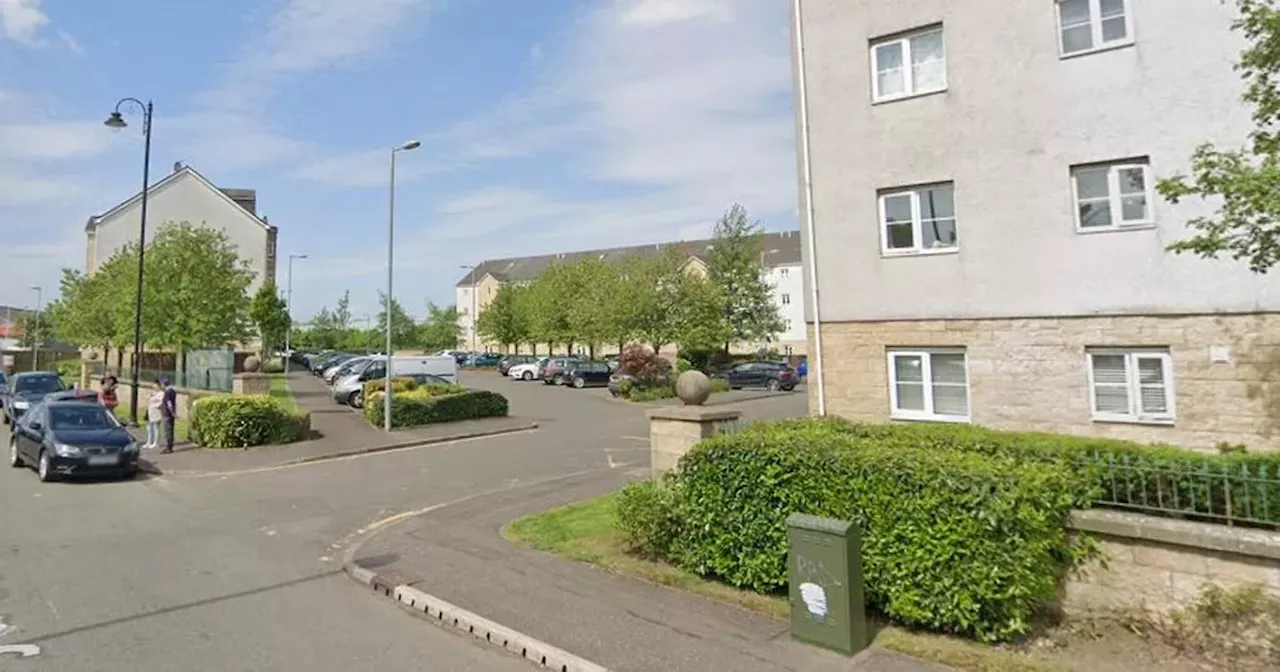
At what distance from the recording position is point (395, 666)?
5.30 m

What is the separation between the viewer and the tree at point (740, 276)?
186 ft

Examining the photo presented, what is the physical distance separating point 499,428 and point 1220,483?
60.9 feet

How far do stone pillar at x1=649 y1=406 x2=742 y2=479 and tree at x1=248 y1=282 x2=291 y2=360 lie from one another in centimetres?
5072

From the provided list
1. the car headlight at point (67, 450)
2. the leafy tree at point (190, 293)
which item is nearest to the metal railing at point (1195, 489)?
the car headlight at point (67, 450)

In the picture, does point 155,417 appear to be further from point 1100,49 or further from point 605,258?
point 605,258

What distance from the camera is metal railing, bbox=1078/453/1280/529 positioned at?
526 cm

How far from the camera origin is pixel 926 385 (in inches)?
463

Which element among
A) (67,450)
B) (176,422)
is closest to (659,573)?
(67,450)

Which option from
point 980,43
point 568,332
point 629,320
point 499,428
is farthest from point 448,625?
point 568,332

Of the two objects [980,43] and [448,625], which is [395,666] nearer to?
[448,625]

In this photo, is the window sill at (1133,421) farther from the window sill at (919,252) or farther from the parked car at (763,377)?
the parked car at (763,377)

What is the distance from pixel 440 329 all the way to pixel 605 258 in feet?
71.3

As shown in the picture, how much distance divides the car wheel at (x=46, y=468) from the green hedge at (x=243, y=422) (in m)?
3.93

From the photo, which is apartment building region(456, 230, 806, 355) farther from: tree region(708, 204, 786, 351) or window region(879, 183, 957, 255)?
window region(879, 183, 957, 255)
